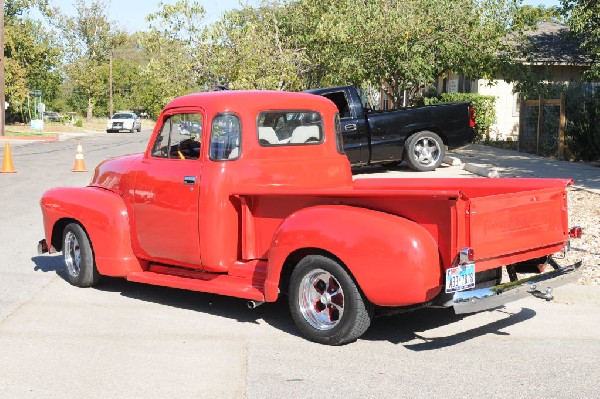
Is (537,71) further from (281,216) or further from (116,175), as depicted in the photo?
(281,216)

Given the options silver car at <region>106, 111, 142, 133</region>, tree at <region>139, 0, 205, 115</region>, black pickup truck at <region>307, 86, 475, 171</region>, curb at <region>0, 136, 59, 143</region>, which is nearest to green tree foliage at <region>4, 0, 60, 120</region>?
silver car at <region>106, 111, 142, 133</region>

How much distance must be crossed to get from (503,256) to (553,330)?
1.03m

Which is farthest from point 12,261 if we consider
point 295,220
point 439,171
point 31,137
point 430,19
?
point 31,137

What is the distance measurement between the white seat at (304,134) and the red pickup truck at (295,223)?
0.5 inches

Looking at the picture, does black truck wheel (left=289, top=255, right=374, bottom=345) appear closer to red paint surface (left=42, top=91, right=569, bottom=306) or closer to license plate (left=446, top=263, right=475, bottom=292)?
red paint surface (left=42, top=91, right=569, bottom=306)

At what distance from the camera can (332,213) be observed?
5957 millimetres

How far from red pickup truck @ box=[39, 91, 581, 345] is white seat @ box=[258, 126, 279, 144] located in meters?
0.01

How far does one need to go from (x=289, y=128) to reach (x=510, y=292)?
255 cm

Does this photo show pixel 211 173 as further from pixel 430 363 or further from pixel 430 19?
pixel 430 19

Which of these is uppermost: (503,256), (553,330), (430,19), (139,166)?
(430,19)

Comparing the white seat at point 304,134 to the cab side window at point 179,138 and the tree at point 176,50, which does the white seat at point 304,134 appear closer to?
the cab side window at point 179,138

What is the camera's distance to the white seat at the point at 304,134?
294 inches

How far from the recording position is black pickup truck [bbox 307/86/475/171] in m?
17.4

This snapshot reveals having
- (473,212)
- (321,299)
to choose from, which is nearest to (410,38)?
(321,299)
